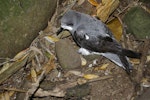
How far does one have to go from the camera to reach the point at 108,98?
4996 millimetres

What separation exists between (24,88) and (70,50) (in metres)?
0.89

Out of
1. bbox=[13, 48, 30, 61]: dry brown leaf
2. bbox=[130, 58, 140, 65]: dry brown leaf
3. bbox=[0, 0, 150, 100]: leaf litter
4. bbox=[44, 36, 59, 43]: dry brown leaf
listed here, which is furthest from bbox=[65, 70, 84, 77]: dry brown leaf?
bbox=[130, 58, 140, 65]: dry brown leaf

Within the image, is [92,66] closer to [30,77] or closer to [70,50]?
[70,50]

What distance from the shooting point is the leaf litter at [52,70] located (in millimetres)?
5082

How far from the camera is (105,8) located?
18.5ft

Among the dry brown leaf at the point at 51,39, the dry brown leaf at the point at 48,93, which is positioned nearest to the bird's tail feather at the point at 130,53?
the dry brown leaf at the point at 48,93

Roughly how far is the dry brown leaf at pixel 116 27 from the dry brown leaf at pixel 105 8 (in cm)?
14

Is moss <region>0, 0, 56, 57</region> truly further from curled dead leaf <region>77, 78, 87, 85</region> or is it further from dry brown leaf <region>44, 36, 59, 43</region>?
curled dead leaf <region>77, 78, 87, 85</region>

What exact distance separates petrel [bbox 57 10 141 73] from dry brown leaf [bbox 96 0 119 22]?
312 mm

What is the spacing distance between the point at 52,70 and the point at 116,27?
127 centimetres

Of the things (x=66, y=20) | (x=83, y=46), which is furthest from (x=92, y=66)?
(x=66, y=20)

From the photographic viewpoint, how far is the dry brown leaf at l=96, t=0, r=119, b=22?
223 inches

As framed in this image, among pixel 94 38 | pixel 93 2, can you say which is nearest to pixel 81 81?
pixel 94 38

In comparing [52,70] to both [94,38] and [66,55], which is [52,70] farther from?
[94,38]
